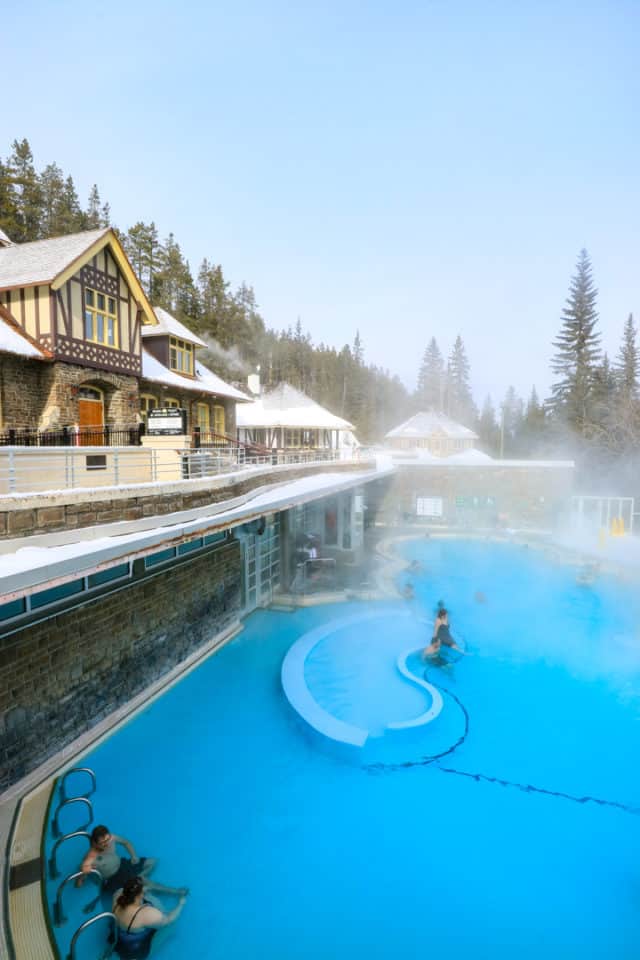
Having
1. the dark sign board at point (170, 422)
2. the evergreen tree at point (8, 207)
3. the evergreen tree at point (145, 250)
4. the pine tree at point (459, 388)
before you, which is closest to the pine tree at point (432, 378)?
the pine tree at point (459, 388)

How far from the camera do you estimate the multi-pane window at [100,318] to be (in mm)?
13844

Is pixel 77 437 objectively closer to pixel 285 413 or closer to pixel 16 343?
pixel 16 343

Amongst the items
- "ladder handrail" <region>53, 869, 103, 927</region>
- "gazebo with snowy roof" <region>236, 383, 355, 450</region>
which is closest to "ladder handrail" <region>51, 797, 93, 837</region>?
"ladder handrail" <region>53, 869, 103, 927</region>

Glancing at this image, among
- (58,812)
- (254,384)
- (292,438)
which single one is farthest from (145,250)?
(58,812)

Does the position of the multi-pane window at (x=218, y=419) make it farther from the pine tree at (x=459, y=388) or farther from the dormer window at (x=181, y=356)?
the pine tree at (x=459, y=388)

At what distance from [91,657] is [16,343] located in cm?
846

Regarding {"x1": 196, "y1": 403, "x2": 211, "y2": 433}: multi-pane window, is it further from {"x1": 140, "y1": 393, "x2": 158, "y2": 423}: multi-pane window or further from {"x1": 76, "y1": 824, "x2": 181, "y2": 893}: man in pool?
{"x1": 76, "y1": 824, "x2": 181, "y2": 893}: man in pool

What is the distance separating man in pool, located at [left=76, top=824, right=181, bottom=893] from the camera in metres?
5.80

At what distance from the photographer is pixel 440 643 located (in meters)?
12.4

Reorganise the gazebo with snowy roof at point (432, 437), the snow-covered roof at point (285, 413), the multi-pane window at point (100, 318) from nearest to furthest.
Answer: the multi-pane window at point (100, 318), the snow-covered roof at point (285, 413), the gazebo with snowy roof at point (432, 437)

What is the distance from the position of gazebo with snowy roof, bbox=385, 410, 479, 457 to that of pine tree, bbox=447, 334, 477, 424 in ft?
113

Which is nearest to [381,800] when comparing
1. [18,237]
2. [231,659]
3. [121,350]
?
[231,659]

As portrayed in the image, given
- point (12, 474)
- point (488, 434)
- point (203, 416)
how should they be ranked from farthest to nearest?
1. point (488, 434)
2. point (203, 416)
3. point (12, 474)

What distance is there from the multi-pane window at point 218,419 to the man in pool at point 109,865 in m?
16.7
